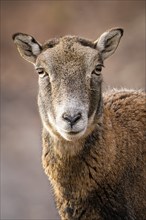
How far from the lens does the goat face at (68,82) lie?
1517 centimetres

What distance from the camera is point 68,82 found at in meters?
15.6

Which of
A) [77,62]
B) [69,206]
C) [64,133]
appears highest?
[77,62]

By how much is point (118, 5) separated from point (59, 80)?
83.1 ft

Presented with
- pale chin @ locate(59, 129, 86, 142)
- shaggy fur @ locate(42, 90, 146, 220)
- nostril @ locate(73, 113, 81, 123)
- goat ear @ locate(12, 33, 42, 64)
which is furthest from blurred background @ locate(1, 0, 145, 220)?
nostril @ locate(73, 113, 81, 123)

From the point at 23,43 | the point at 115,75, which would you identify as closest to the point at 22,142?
the point at 115,75

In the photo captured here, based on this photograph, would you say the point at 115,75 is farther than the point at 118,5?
No

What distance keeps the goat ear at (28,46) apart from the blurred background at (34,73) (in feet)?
29.6

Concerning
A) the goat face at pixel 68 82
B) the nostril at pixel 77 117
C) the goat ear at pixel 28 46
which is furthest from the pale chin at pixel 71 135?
the goat ear at pixel 28 46

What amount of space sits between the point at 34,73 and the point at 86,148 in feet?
65.4

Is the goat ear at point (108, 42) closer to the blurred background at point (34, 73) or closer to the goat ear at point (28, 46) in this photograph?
the goat ear at point (28, 46)

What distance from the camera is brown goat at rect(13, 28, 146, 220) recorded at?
15.8 meters

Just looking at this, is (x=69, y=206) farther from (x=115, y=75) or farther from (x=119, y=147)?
(x=115, y=75)

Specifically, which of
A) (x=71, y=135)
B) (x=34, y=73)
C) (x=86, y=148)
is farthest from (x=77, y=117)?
Result: (x=34, y=73)

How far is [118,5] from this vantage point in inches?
1603
